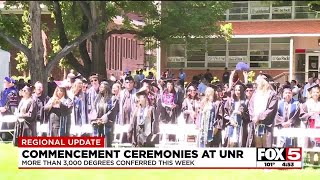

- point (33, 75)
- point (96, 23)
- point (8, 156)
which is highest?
point (96, 23)

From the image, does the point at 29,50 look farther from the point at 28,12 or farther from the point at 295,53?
the point at 295,53

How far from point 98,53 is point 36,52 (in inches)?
15.9

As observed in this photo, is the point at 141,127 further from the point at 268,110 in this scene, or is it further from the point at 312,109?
the point at 312,109

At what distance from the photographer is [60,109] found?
6.30m

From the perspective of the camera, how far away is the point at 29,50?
4.84 meters

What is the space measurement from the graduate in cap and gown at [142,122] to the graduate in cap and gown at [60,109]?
1.73 ft

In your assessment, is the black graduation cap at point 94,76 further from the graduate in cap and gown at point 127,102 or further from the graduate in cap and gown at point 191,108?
the graduate in cap and gown at point 191,108

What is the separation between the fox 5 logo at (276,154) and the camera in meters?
4.88

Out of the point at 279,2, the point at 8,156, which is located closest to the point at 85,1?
the point at 279,2

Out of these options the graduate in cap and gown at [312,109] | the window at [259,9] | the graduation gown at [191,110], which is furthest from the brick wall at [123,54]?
the graduate in cap and gown at [312,109]

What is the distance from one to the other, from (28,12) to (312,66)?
2.22m

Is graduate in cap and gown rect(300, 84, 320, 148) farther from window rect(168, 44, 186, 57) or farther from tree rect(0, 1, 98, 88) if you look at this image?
tree rect(0, 1, 98, 88)

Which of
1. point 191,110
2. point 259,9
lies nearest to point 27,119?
point 259,9

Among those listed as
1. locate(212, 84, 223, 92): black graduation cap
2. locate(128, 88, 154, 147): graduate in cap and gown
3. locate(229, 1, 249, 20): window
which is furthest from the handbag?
locate(229, 1, 249, 20): window
